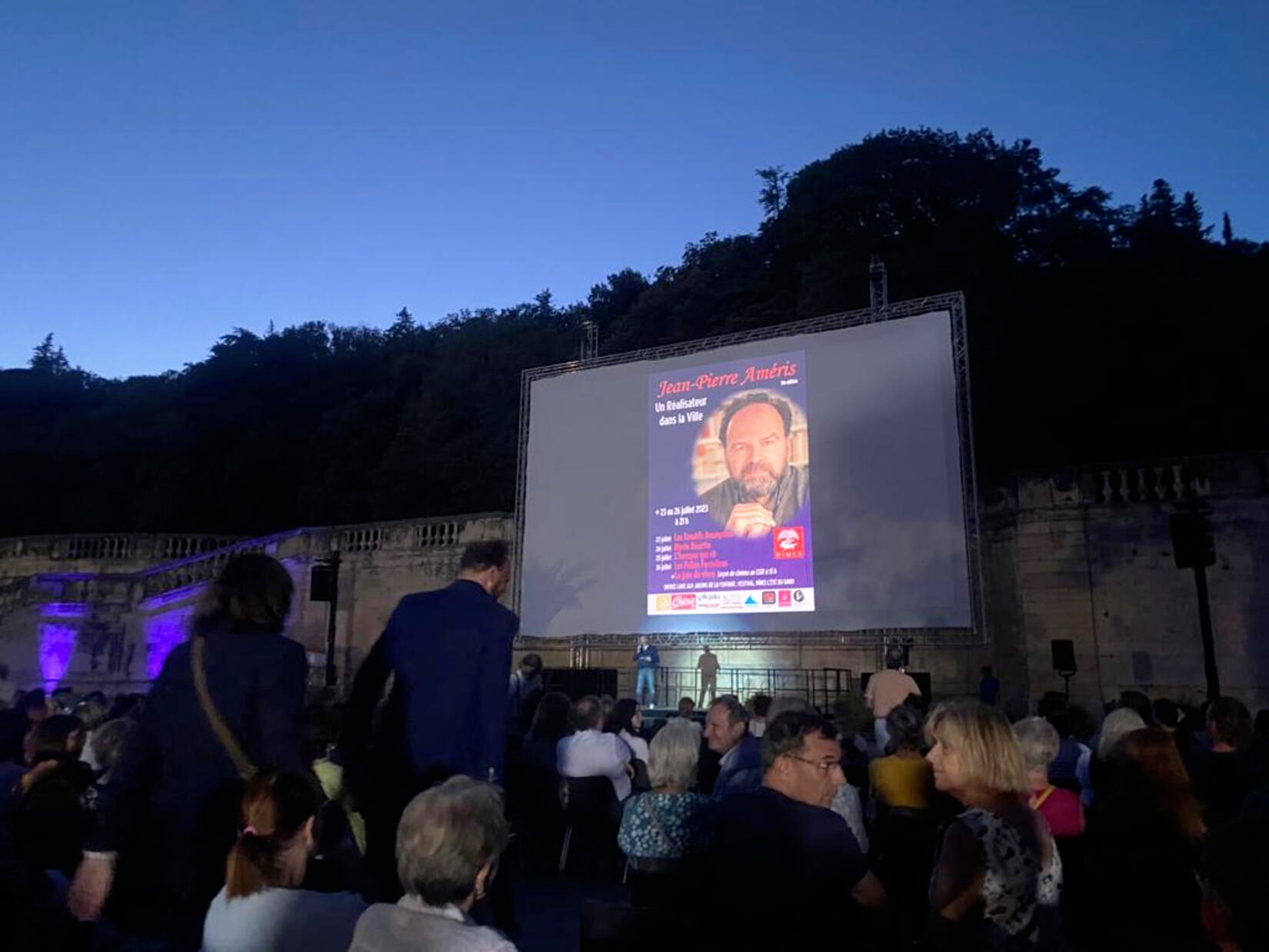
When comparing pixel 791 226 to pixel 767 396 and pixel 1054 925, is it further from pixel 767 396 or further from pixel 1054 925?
pixel 1054 925

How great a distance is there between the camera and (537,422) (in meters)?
15.9

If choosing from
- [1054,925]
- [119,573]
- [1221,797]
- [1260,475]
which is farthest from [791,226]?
[1054,925]

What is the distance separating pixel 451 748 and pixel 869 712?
4.78 metres

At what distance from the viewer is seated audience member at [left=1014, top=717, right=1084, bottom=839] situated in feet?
10.9

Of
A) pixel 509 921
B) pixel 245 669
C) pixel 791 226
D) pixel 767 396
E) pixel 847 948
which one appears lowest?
pixel 509 921

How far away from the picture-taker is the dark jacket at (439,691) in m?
3.05

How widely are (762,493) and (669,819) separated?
10065 mm

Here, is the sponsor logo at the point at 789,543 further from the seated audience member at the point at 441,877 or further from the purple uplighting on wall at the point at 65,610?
the purple uplighting on wall at the point at 65,610

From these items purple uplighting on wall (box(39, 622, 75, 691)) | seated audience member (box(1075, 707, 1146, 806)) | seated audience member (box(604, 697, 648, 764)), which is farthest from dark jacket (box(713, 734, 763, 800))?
purple uplighting on wall (box(39, 622, 75, 691))

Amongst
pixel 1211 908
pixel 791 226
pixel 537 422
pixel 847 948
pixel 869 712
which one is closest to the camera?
pixel 1211 908

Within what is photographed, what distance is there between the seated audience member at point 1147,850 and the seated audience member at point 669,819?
1.25 m

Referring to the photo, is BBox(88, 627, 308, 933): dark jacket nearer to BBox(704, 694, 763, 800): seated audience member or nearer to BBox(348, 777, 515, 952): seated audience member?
BBox(348, 777, 515, 952): seated audience member

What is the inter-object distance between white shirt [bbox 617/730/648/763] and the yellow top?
2.46 meters

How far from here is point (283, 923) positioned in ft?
7.02
